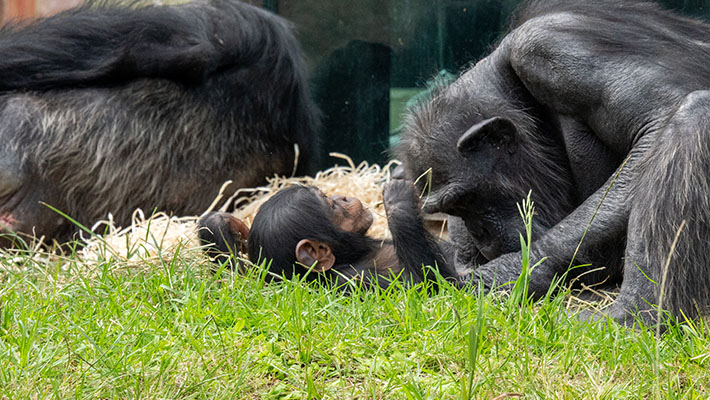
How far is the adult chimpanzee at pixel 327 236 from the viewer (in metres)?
2.96

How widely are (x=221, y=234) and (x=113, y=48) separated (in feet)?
5.28

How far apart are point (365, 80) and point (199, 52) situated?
129cm

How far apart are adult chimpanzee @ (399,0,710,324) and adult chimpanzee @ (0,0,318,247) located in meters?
1.59

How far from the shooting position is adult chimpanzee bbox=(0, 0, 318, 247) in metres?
4.49

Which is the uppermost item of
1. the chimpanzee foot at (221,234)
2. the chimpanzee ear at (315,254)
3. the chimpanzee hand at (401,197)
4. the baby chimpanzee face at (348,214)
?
the chimpanzee hand at (401,197)

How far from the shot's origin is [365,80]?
5.45 metres

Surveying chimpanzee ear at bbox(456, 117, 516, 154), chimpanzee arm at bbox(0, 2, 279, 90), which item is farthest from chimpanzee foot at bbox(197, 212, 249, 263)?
chimpanzee arm at bbox(0, 2, 279, 90)

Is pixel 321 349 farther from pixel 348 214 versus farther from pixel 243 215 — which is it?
pixel 243 215

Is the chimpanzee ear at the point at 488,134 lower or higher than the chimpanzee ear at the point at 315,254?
higher

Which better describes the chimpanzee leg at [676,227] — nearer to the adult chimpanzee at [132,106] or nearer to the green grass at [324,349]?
the green grass at [324,349]

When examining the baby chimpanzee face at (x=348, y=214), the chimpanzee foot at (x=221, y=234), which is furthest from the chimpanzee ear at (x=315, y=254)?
the chimpanzee foot at (x=221, y=234)

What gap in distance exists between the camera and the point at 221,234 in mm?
3518

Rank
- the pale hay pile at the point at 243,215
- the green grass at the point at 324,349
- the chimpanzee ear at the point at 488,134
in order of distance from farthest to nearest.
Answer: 1. the pale hay pile at the point at 243,215
2. the chimpanzee ear at the point at 488,134
3. the green grass at the point at 324,349

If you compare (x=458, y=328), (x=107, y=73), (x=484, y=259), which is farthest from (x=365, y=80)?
(x=458, y=328)
